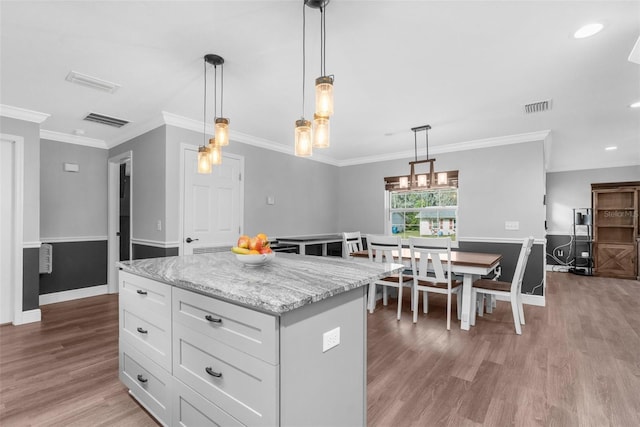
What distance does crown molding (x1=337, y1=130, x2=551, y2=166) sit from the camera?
441 cm

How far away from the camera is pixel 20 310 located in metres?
3.58

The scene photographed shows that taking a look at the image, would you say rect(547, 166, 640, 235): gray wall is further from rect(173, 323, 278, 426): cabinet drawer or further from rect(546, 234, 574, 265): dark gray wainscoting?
rect(173, 323, 278, 426): cabinet drawer

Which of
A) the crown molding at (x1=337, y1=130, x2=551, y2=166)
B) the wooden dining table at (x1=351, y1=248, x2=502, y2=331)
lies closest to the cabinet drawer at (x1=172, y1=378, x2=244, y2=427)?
the wooden dining table at (x1=351, y1=248, x2=502, y2=331)

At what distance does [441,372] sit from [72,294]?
16.4 feet

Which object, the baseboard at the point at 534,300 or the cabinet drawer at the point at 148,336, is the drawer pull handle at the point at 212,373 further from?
the baseboard at the point at 534,300

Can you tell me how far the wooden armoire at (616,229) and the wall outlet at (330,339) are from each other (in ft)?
25.3

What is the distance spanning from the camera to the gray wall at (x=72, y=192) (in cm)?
436

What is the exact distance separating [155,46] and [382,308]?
147 inches

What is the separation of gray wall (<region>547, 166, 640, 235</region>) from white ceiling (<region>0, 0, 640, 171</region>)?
11.8ft

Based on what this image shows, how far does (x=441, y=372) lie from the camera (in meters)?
2.46

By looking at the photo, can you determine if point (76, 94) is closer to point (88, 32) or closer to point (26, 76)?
point (26, 76)

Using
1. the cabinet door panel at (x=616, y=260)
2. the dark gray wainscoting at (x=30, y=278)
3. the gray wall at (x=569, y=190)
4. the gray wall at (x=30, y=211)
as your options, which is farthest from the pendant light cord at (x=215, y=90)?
the cabinet door panel at (x=616, y=260)

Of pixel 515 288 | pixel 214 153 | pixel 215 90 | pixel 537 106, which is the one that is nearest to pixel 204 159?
pixel 214 153

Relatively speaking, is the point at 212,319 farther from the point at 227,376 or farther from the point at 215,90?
the point at 215,90
